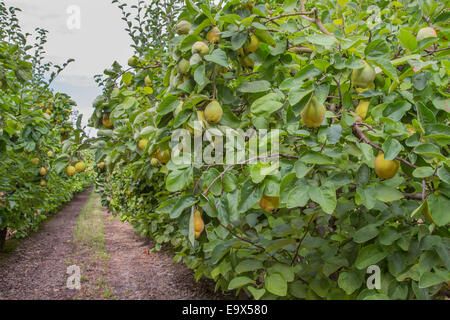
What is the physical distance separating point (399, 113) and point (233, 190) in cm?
54

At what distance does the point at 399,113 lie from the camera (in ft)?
3.13

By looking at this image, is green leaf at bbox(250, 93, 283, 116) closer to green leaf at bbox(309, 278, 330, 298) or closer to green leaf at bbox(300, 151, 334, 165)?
green leaf at bbox(300, 151, 334, 165)

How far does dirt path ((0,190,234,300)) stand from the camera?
3.92 metres

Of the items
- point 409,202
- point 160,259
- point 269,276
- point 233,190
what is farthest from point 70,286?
point 409,202

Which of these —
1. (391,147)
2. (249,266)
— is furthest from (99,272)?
(391,147)

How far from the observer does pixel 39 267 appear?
4922mm

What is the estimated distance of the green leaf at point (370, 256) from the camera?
3.63 ft

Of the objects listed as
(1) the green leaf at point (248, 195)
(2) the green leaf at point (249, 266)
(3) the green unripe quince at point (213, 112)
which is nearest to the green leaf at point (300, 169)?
(1) the green leaf at point (248, 195)

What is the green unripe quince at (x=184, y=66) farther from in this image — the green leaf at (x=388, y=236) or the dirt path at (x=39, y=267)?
the dirt path at (x=39, y=267)

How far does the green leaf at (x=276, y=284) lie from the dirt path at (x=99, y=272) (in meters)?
2.31

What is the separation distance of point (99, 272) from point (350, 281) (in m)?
4.23

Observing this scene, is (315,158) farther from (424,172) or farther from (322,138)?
(424,172)

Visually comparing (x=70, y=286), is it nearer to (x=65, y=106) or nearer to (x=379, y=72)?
(x=65, y=106)

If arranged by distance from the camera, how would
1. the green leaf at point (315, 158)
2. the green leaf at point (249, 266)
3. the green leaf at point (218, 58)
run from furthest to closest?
1. the green leaf at point (249, 266)
2. the green leaf at point (218, 58)
3. the green leaf at point (315, 158)
